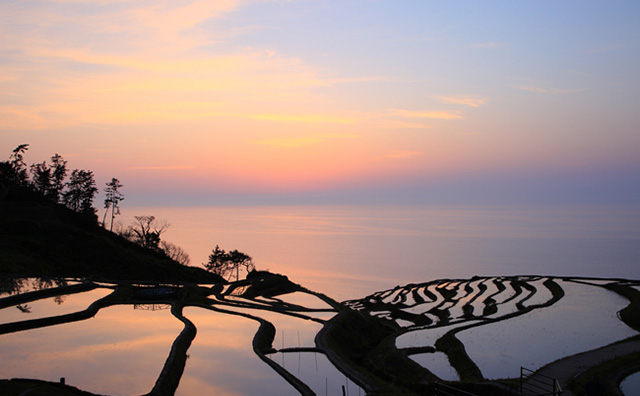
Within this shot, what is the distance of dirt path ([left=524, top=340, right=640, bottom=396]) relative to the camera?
2450 centimetres

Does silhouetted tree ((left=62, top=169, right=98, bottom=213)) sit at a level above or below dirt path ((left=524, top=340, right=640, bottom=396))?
above

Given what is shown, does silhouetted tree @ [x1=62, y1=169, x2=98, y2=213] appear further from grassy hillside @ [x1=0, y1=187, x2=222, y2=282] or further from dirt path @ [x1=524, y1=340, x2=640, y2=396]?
dirt path @ [x1=524, y1=340, x2=640, y2=396]

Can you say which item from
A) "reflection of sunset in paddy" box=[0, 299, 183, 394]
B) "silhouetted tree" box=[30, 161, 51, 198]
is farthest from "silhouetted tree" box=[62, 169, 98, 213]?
"reflection of sunset in paddy" box=[0, 299, 183, 394]

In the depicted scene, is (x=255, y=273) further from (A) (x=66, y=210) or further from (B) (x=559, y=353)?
(B) (x=559, y=353)

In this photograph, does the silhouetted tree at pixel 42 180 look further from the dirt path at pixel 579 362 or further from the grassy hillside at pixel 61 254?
the dirt path at pixel 579 362

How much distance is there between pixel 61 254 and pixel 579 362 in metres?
61.5

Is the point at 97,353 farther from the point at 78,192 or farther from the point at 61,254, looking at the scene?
the point at 78,192

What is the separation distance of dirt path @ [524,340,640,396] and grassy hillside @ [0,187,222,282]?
167 ft

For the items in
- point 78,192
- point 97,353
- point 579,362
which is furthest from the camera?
point 78,192

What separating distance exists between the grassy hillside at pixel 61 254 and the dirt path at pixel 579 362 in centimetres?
5089

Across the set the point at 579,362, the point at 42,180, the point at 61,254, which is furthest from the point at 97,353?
the point at 42,180

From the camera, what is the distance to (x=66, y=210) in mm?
87625

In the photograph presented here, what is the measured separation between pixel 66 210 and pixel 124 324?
206ft

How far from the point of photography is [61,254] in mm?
61750
